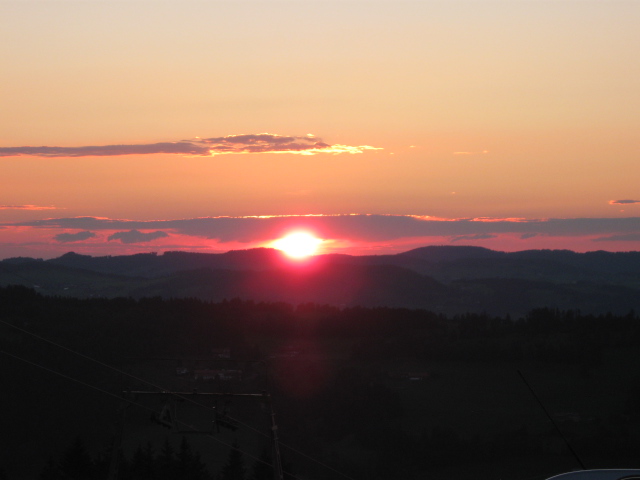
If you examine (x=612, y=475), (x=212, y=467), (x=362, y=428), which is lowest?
(x=362, y=428)

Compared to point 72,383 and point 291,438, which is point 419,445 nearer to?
point 291,438

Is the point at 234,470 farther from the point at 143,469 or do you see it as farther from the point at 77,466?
the point at 77,466

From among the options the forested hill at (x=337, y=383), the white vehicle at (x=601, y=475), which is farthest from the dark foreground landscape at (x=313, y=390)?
the white vehicle at (x=601, y=475)

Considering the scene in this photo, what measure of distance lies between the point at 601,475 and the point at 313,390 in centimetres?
8888

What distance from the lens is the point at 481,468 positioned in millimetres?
64062

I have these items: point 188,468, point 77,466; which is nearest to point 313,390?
point 188,468

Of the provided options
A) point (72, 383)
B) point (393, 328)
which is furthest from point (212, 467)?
point (393, 328)

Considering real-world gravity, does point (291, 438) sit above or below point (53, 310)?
below

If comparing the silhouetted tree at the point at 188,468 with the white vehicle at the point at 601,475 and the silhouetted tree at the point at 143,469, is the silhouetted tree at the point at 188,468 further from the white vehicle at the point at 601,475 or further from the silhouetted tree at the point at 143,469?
the white vehicle at the point at 601,475

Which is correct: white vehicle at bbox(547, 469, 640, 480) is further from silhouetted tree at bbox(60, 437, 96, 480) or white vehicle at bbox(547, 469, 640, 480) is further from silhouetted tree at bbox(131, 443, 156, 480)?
silhouetted tree at bbox(131, 443, 156, 480)

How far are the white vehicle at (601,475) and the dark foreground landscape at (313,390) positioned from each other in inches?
524

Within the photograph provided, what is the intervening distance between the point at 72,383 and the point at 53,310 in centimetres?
3641

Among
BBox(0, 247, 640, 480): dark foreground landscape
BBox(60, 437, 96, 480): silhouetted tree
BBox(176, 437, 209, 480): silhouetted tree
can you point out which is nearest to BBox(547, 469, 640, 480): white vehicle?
BBox(0, 247, 640, 480): dark foreground landscape

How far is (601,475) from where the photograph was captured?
439 inches
